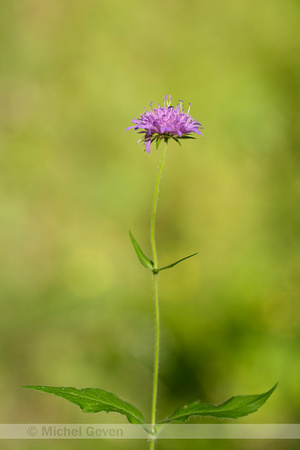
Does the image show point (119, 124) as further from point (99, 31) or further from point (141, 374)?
point (141, 374)

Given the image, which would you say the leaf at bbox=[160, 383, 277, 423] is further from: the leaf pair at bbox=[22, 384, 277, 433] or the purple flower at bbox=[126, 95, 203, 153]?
the purple flower at bbox=[126, 95, 203, 153]

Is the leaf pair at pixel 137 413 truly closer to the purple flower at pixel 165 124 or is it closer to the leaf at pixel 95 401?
the leaf at pixel 95 401

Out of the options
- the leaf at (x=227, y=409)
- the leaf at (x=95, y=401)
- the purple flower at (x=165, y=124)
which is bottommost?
the leaf at (x=227, y=409)

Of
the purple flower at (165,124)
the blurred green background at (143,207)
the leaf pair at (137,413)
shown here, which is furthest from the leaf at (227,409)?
the blurred green background at (143,207)

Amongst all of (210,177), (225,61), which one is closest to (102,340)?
(210,177)

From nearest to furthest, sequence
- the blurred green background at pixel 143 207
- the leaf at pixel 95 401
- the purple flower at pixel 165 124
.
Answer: the leaf at pixel 95 401 → the purple flower at pixel 165 124 → the blurred green background at pixel 143 207

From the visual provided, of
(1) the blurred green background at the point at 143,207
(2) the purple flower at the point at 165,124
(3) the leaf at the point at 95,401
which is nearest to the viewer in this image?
(3) the leaf at the point at 95,401
